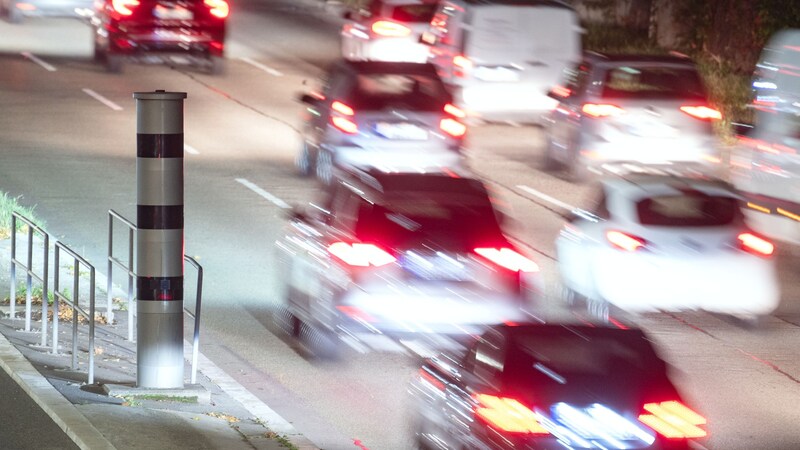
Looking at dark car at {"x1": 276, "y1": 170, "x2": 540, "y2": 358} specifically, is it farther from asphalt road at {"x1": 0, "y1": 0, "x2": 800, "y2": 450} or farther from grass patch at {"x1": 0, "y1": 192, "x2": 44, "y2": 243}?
grass patch at {"x1": 0, "y1": 192, "x2": 44, "y2": 243}

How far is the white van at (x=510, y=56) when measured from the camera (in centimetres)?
2577

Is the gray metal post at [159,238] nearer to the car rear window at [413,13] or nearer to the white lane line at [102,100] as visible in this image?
the white lane line at [102,100]

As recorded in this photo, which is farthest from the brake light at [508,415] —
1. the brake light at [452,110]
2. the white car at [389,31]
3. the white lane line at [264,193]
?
the white car at [389,31]

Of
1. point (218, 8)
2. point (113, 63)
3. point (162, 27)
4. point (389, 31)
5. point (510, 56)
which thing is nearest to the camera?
point (510, 56)

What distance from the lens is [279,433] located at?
33.0ft

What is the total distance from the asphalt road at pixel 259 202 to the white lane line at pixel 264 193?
0.08ft

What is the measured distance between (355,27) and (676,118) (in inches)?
440

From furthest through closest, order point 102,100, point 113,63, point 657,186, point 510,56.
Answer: point 113,63, point 102,100, point 510,56, point 657,186

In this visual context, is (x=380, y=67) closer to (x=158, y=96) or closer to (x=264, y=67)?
(x=158, y=96)

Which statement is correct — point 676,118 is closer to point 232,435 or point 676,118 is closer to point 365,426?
point 365,426

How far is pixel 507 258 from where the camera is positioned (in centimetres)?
1284

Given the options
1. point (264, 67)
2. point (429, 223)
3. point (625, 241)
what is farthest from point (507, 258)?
point (264, 67)

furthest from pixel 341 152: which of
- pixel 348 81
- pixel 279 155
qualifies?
pixel 279 155

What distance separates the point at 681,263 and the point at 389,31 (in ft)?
55.3
